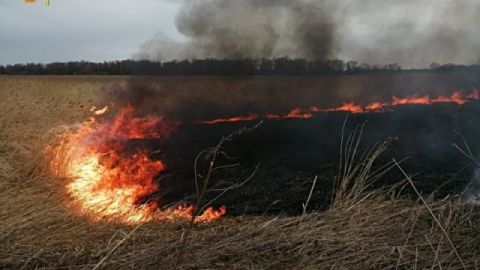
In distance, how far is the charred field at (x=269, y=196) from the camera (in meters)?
3.94

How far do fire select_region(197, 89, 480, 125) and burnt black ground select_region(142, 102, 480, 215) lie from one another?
252 centimetres

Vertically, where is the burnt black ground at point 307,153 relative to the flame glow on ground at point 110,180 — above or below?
below

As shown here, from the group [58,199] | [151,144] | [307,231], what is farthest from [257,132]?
[307,231]

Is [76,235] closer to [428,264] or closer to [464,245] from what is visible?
[428,264]

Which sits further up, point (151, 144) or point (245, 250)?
point (245, 250)

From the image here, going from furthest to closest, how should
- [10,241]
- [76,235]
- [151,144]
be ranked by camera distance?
[151,144]
[76,235]
[10,241]

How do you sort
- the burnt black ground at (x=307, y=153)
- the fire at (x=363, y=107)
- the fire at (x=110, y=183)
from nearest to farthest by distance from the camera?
1. the fire at (x=110, y=183)
2. the burnt black ground at (x=307, y=153)
3. the fire at (x=363, y=107)

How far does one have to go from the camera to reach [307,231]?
14.2ft

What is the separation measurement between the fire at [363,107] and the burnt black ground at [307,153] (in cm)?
252

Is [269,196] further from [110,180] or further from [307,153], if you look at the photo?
[307,153]

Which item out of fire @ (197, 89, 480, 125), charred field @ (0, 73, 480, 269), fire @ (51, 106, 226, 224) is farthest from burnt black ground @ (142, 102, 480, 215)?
fire @ (197, 89, 480, 125)

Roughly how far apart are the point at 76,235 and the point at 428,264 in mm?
3789

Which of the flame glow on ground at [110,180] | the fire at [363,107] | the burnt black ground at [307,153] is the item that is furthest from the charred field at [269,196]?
the fire at [363,107]

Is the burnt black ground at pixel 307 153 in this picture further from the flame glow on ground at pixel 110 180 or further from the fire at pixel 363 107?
the fire at pixel 363 107
